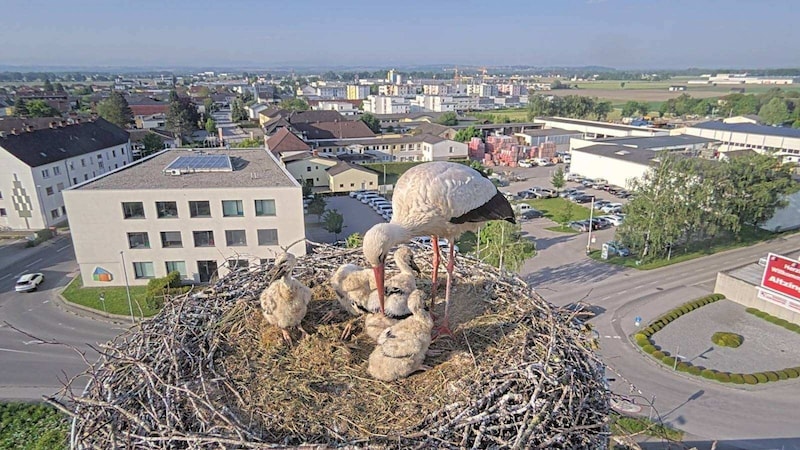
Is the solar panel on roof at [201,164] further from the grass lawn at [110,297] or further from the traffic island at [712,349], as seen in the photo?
the traffic island at [712,349]

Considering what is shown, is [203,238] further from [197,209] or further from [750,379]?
[750,379]

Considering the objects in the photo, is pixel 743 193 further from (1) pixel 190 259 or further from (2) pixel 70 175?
(2) pixel 70 175

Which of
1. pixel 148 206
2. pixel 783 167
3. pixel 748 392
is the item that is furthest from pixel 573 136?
pixel 148 206

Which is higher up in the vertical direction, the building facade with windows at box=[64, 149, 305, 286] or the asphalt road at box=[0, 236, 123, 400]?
the building facade with windows at box=[64, 149, 305, 286]

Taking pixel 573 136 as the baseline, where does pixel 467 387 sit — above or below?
above

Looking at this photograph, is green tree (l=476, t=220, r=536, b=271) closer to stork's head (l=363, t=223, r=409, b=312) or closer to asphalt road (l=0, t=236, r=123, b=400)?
stork's head (l=363, t=223, r=409, b=312)

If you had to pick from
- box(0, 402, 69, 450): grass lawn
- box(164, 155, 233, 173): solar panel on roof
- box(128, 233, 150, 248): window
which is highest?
box(164, 155, 233, 173): solar panel on roof

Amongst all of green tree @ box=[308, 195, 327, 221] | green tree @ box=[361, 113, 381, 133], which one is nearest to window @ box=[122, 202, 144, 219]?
green tree @ box=[308, 195, 327, 221]
